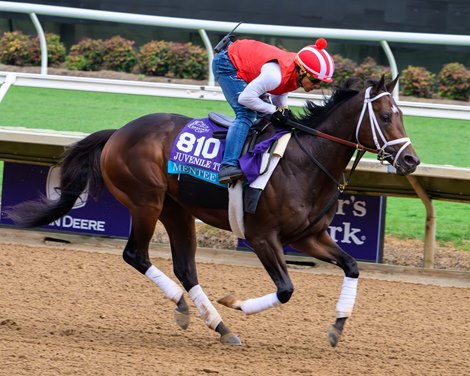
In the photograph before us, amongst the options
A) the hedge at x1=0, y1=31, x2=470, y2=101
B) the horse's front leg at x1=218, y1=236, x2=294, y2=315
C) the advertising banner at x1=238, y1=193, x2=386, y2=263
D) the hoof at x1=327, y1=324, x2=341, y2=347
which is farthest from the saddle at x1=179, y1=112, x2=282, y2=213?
the hedge at x1=0, y1=31, x2=470, y2=101

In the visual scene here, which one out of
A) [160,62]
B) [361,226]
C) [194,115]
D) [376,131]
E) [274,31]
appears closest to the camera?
[376,131]

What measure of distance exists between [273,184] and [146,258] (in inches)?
38.8

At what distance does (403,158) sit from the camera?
16.6 ft

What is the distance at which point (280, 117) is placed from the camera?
5516 millimetres

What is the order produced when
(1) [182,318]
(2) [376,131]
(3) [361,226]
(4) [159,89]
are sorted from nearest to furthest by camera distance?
(2) [376,131], (1) [182,318], (3) [361,226], (4) [159,89]

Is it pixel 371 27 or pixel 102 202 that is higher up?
pixel 371 27

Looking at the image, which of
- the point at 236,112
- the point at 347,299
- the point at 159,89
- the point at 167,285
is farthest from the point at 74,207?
the point at 347,299

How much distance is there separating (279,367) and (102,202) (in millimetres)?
3493

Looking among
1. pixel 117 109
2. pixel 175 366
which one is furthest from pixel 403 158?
pixel 117 109

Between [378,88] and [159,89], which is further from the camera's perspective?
[159,89]

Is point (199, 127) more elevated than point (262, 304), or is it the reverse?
point (199, 127)

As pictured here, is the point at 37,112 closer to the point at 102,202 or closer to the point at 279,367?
the point at 102,202

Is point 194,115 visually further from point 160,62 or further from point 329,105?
point 329,105

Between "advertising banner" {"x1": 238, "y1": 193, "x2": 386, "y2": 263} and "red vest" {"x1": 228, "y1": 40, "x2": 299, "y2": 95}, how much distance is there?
2.31 metres
